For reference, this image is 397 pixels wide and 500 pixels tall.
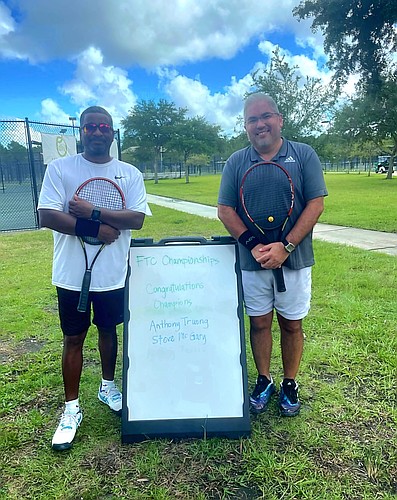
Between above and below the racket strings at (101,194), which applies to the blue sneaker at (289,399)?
below

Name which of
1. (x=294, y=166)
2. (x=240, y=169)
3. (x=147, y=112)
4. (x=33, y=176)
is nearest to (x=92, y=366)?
(x=240, y=169)

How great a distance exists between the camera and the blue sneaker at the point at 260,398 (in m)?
2.94

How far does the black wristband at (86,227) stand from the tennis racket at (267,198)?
2.98 feet

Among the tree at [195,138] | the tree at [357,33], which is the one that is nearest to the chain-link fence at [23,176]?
the tree at [357,33]

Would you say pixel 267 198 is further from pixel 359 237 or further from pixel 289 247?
pixel 359 237

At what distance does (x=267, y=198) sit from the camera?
2641 millimetres

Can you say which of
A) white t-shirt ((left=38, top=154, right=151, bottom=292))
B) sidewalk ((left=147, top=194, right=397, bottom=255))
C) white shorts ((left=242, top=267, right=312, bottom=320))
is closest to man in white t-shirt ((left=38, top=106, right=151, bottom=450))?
white t-shirt ((left=38, top=154, right=151, bottom=292))

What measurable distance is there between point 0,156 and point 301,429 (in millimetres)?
16144

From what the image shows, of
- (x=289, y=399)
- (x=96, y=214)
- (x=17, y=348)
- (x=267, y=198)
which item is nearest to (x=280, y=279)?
(x=267, y=198)

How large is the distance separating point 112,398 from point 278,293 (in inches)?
54.1

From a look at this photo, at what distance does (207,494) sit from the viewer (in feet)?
7.37

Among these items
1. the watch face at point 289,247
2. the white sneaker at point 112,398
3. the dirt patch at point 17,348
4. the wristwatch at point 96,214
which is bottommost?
the dirt patch at point 17,348

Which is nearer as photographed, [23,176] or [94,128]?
[94,128]

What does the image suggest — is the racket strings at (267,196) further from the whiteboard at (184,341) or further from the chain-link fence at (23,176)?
the chain-link fence at (23,176)
